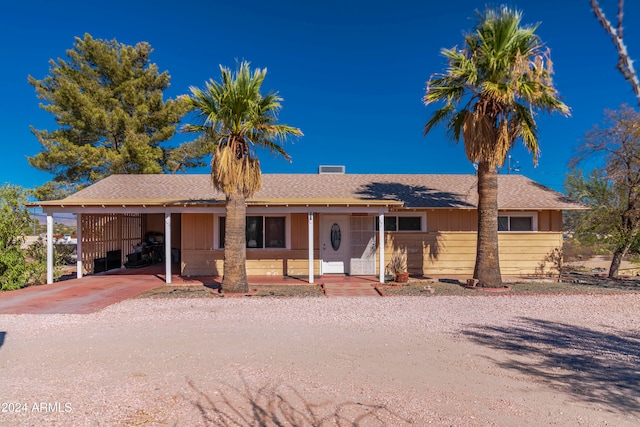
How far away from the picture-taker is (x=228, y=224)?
444 inches

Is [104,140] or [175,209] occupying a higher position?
[104,140]

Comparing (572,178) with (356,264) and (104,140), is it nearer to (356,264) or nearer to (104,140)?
(356,264)

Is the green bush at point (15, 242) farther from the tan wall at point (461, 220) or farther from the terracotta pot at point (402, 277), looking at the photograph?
the tan wall at point (461, 220)

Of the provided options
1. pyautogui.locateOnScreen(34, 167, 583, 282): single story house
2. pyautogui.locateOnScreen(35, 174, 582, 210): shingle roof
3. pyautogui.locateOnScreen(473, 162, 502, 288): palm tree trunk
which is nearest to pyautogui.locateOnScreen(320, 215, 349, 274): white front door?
pyautogui.locateOnScreen(34, 167, 583, 282): single story house

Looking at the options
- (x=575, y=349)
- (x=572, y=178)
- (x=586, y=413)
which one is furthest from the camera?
(x=572, y=178)

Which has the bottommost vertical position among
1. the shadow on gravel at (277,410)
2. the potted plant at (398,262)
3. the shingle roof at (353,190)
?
the shadow on gravel at (277,410)

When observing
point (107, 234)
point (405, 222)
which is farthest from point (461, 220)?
point (107, 234)

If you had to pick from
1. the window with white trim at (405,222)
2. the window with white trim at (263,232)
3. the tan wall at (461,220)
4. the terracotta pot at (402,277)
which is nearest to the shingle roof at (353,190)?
the tan wall at (461,220)

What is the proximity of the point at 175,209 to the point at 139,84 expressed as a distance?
1509cm

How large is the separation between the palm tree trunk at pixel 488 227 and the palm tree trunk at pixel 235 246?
7.09m

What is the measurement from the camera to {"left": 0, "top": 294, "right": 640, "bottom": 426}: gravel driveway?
13.6 feet

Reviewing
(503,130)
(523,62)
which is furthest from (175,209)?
(523,62)

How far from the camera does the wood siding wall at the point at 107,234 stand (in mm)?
15273

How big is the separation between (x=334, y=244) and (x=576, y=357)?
9.61 metres
